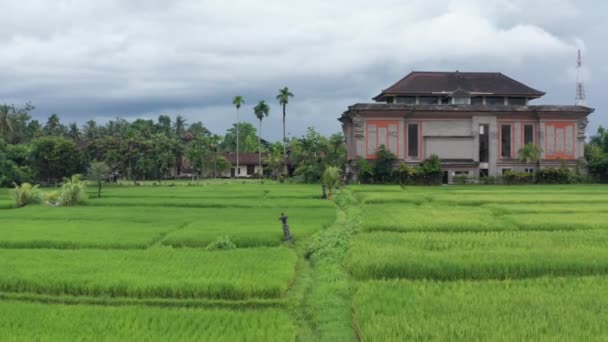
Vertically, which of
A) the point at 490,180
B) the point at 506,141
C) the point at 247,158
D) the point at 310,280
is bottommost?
the point at 310,280

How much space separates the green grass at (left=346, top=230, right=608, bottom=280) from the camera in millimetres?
10141

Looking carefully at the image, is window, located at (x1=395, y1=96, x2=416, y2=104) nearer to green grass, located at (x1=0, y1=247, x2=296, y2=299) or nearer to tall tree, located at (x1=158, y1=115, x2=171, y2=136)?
green grass, located at (x1=0, y1=247, x2=296, y2=299)

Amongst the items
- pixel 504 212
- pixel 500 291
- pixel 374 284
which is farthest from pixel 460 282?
pixel 504 212

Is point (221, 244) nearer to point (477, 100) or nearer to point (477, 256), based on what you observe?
point (477, 256)

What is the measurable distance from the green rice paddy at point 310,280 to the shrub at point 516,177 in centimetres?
2619

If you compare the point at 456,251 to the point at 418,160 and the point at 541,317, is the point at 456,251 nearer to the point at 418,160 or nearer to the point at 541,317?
the point at 541,317

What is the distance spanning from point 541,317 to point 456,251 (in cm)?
454

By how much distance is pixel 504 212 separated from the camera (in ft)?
67.3

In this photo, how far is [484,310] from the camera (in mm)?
7602

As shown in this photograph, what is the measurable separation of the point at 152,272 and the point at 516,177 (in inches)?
1508

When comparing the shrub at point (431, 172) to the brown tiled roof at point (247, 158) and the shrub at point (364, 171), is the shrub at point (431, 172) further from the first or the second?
the brown tiled roof at point (247, 158)

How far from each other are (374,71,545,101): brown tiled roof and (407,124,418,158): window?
2943 millimetres

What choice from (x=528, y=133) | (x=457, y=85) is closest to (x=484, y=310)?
(x=457, y=85)

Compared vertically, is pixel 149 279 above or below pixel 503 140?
below
